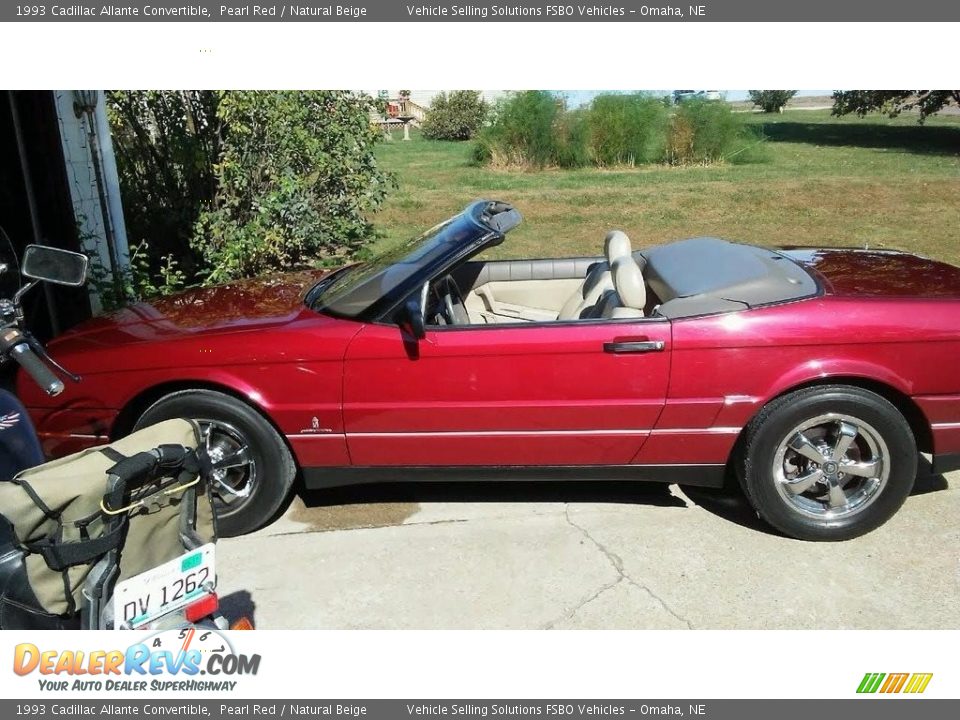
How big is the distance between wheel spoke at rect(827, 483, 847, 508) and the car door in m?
0.89

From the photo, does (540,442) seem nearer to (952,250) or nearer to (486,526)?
(486,526)

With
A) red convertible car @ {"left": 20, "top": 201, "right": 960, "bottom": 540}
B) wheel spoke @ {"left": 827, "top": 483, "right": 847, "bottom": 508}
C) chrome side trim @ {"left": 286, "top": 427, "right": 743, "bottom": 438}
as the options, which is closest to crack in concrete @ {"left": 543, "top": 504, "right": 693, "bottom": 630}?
red convertible car @ {"left": 20, "top": 201, "right": 960, "bottom": 540}

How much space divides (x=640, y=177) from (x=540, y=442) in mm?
13332

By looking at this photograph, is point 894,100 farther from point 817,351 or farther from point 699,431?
point 699,431

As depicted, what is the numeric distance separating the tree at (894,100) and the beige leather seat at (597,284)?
19.2 metres

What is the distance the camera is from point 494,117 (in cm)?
1848

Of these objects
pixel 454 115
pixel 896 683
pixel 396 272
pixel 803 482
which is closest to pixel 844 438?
pixel 803 482

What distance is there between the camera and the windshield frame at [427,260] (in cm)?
383

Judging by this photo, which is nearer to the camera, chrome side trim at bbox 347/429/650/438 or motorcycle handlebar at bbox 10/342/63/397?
motorcycle handlebar at bbox 10/342/63/397

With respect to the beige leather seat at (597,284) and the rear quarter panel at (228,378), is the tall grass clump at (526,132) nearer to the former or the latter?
the beige leather seat at (597,284)

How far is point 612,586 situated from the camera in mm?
3531

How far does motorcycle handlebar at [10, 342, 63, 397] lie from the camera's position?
8.81 ft

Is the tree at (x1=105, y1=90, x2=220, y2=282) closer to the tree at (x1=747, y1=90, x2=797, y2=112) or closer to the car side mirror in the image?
the car side mirror

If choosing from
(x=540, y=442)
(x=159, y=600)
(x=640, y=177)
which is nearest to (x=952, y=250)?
(x=640, y=177)
